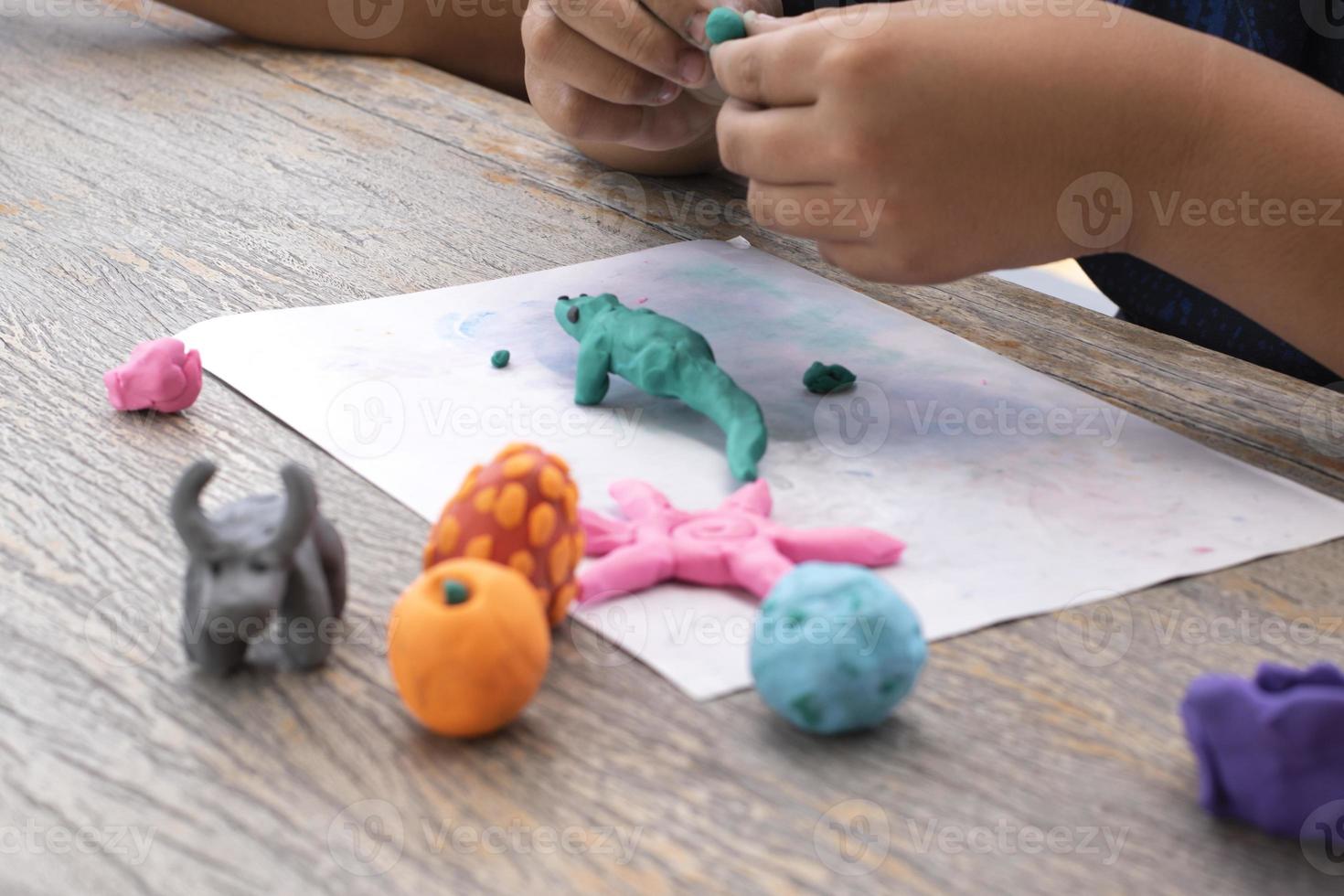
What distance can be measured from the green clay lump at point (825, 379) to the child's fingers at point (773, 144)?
0.31 feet

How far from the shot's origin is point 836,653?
380 mm

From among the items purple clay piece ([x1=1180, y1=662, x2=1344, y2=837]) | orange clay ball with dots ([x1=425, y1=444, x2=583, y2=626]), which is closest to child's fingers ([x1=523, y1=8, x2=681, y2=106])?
orange clay ball with dots ([x1=425, y1=444, x2=583, y2=626])

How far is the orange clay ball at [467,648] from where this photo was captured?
1.22 feet

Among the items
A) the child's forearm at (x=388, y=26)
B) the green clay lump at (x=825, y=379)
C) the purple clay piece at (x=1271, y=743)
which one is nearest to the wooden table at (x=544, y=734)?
the purple clay piece at (x=1271, y=743)

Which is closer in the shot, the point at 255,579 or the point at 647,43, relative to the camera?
the point at 255,579

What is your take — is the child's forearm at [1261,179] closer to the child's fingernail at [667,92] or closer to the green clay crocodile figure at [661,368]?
the green clay crocodile figure at [661,368]

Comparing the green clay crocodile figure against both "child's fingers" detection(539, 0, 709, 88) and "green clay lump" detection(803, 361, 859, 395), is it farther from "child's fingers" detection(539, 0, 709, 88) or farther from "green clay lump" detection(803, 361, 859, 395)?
"child's fingers" detection(539, 0, 709, 88)

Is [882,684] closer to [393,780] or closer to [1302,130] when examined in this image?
[393,780]

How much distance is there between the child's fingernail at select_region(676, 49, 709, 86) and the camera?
79 cm

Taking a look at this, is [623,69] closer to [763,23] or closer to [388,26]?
[763,23]

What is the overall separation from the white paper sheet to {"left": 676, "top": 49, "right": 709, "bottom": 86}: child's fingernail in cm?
13

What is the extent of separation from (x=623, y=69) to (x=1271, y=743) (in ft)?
2.11

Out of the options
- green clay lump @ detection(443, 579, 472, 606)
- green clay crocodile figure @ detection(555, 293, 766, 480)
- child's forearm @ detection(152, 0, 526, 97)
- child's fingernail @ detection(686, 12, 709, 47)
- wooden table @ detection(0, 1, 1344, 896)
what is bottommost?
wooden table @ detection(0, 1, 1344, 896)

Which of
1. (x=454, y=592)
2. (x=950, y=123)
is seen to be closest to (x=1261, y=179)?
(x=950, y=123)
